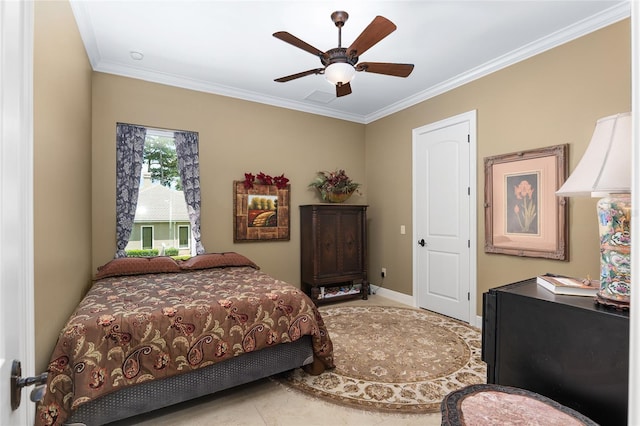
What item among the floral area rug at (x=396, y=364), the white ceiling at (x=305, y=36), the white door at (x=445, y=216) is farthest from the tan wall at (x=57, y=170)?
the white door at (x=445, y=216)

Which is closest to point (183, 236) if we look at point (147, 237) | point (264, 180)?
point (147, 237)

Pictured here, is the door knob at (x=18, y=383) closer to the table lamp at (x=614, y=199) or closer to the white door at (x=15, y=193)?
the white door at (x=15, y=193)

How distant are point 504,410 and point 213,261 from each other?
314 cm

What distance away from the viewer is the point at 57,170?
2018 mm

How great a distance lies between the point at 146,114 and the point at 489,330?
13.1ft

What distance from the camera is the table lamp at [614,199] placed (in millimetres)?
1159

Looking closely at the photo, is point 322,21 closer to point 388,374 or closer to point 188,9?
point 188,9

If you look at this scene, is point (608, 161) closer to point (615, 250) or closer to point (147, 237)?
point (615, 250)

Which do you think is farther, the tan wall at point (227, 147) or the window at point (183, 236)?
the window at point (183, 236)

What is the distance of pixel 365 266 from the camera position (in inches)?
191

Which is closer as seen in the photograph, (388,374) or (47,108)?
(47,108)

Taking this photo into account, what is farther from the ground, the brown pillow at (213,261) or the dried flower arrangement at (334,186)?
the dried flower arrangement at (334,186)

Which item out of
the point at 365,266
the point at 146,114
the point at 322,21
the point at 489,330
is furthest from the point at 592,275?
the point at 146,114

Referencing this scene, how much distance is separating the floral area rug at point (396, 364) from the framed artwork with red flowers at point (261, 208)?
4.75ft
